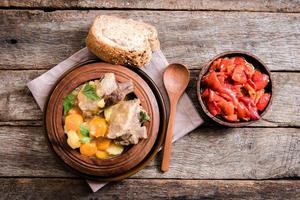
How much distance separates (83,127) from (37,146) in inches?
18.7

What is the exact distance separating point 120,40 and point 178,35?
409mm

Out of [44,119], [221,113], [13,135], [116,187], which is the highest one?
[221,113]

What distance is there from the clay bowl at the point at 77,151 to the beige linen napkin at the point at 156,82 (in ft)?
0.36

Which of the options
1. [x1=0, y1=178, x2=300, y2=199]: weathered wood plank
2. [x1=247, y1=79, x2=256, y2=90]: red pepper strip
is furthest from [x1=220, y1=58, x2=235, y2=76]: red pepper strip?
[x1=0, y1=178, x2=300, y2=199]: weathered wood plank

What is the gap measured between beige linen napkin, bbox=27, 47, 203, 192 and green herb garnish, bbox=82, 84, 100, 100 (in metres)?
0.27

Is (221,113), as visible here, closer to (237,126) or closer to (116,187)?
(237,126)

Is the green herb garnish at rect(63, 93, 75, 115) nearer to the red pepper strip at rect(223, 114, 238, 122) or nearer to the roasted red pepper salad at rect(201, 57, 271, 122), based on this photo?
the roasted red pepper salad at rect(201, 57, 271, 122)

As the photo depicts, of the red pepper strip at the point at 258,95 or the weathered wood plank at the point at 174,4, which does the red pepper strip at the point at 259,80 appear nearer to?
the red pepper strip at the point at 258,95

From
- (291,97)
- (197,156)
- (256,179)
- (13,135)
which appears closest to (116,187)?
(197,156)

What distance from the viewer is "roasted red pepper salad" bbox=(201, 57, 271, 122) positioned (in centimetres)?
232

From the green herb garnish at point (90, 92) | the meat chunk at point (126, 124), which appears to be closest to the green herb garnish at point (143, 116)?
the meat chunk at point (126, 124)

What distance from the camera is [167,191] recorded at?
101 inches

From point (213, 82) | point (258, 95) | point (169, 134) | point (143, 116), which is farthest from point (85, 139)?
point (258, 95)

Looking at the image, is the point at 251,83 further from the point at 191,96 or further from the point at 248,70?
the point at 191,96
